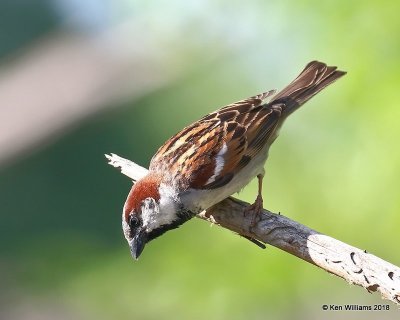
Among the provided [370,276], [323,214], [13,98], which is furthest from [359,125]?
[13,98]

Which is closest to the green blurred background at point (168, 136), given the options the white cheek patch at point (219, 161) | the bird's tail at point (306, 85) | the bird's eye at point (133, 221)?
the bird's tail at point (306, 85)

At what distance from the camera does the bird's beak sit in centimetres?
332

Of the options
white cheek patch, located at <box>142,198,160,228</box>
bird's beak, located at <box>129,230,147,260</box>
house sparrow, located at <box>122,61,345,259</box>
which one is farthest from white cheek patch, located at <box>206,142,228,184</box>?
bird's beak, located at <box>129,230,147,260</box>

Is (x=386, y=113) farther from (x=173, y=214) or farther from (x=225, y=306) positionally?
(x=225, y=306)

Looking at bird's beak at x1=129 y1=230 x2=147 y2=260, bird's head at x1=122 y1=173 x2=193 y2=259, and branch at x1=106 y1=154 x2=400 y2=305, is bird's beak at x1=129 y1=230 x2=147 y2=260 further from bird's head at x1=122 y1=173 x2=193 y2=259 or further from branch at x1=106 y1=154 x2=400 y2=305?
branch at x1=106 y1=154 x2=400 y2=305

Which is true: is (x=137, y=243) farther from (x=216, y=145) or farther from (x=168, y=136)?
(x=168, y=136)

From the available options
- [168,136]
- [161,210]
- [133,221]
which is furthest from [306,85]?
[168,136]

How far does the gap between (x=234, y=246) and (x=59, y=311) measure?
2.08 meters

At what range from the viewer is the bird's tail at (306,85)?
3.72 meters

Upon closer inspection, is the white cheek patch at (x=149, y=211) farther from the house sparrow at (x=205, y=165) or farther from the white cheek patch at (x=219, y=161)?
the white cheek patch at (x=219, y=161)

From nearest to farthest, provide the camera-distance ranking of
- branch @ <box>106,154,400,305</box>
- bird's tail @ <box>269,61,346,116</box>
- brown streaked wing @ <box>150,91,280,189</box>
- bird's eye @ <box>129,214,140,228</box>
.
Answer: branch @ <box>106,154,400,305</box> → bird's eye @ <box>129,214,140,228</box> → brown streaked wing @ <box>150,91,280,189</box> → bird's tail @ <box>269,61,346,116</box>

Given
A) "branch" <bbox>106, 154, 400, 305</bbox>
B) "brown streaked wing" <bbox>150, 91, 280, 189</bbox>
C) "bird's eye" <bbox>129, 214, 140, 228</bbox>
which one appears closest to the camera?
"branch" <bbox>106, 154, 400, 305</bbox>

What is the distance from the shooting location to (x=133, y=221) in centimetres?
328

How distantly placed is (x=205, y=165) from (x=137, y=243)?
0.45 metres
